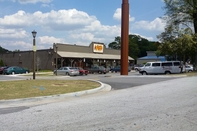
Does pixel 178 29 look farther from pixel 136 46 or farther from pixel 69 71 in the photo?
pixel 136 46

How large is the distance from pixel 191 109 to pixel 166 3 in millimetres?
34775

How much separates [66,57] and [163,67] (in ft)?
72.7

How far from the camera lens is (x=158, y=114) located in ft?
26.0

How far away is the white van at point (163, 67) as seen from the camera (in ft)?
113

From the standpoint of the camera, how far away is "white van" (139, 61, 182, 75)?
34.3 meters

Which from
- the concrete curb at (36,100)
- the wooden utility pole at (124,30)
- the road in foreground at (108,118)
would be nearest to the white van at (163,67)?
the wooden utility pole at (124,30)

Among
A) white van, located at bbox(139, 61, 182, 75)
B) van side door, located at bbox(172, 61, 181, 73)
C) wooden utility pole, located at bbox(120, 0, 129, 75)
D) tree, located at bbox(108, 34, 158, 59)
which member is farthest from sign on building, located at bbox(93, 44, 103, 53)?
tree, located at bbox(108, 34, 158, 59)

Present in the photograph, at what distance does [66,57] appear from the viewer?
5103 centimetres

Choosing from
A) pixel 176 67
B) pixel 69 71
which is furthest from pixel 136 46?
pixel 176 67

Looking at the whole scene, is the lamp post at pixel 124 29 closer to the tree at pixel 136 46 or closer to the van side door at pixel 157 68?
the van side door at pixel 157 68

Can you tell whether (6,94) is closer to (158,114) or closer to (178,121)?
(158,114)

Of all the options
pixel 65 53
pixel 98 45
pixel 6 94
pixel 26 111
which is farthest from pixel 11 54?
pixel 26 111

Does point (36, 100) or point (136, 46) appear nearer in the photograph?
point (36, 100)

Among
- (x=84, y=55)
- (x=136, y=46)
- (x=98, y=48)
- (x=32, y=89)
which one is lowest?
(x=32, y=89)
